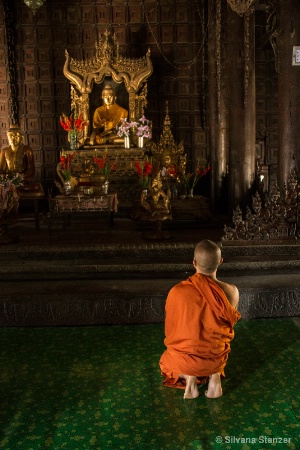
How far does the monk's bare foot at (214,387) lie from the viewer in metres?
3.54

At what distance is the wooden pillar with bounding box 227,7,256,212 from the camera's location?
8031 mm

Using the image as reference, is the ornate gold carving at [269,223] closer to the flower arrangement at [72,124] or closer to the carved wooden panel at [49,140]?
the flower arrangement at [72,124]

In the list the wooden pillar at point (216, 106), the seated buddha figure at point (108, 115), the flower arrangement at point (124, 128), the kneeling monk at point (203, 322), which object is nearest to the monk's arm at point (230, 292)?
the kneeling monk at point (203, 322)

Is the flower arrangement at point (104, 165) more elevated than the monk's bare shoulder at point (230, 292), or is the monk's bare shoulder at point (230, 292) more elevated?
the flower arrangement at point (104, 165)

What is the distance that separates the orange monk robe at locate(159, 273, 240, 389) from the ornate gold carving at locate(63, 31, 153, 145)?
27.4ft

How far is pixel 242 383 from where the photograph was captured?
3.77 m

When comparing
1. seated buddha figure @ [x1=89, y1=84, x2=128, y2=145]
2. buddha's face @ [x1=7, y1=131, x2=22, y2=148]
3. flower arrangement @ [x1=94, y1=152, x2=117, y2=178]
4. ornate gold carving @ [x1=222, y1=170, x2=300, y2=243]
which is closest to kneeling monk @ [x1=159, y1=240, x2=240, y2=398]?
ornate gold carving @ [x1=222, y1=170, x2=300, y2=243]

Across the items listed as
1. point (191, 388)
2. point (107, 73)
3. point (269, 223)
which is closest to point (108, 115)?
point (107, 73)

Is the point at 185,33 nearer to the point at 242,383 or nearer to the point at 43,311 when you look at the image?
the point at 43,311

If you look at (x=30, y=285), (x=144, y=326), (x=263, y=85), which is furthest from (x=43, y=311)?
(x=263, y=85)

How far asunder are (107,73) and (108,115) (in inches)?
34.9

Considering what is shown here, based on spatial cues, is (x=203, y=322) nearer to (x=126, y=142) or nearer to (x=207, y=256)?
(x=207, y=256)

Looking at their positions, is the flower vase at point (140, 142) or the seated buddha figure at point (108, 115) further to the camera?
the seated buddha figure at point (108, 115)

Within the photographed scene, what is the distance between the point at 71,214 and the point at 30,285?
1.76 m
